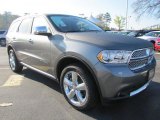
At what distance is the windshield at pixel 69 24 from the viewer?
5039mm

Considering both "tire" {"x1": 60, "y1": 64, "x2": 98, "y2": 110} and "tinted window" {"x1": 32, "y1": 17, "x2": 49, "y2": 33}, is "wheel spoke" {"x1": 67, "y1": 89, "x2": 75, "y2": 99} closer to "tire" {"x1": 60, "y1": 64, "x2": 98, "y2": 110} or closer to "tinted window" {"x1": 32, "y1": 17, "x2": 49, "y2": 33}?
"tire" {"x1": 60, "y1": 64, "x2": 98, "y2": 110}

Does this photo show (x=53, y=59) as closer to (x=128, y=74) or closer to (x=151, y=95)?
(x=128, y=74)

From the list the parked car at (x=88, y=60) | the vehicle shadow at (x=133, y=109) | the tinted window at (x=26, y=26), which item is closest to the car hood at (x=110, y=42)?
the parked car at (x=88, y=60)

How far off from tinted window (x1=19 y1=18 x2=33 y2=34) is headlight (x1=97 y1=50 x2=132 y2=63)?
275cm

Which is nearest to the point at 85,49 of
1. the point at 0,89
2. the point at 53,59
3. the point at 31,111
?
the point at 53,59

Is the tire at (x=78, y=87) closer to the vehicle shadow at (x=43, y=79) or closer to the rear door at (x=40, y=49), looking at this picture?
the rear door at (x=40, y=49)

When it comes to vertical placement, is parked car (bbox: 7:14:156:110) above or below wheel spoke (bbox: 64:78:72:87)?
above

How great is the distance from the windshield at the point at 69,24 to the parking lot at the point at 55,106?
146 centimetres

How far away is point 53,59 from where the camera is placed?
480 cm

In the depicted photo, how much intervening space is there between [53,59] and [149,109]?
2.04 m

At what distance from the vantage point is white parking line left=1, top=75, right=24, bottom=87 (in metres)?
6.23

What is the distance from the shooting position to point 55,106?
15.3ft

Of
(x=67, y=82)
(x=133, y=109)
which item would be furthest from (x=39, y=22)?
(x=133, y=109)

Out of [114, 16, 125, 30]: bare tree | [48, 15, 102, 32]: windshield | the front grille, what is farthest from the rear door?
[114, 16, 125, 30]: bare tree
